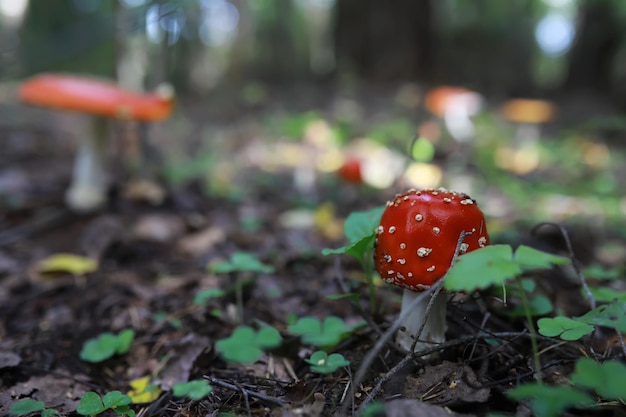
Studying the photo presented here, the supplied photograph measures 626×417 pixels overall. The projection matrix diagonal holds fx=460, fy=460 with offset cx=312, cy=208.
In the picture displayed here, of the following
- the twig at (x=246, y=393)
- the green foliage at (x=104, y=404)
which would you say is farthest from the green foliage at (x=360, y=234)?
the green foliage at (x=104, y=404)

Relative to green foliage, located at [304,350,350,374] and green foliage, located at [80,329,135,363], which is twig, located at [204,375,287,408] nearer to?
green foliage, located at [304,350,350,374]

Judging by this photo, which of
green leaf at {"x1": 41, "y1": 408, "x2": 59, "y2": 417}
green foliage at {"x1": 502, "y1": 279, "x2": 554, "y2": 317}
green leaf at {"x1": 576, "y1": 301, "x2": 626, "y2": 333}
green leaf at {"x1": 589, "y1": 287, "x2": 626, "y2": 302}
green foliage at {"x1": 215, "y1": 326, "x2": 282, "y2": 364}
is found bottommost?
green leaf at {"x1": 41, "y1": 408, "x2": 59, "y2": 417}

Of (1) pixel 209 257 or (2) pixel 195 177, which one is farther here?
(2) pixel 195 177

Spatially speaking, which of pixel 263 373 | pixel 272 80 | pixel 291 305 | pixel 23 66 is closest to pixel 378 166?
pixel 291 305

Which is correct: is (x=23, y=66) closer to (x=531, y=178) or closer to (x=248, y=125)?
(x=248, y=125)

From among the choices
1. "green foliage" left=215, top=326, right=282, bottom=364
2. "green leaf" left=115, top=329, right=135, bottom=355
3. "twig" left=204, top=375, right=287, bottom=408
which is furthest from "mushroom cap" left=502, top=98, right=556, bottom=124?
"twig" left=204, top=375, right=287, bottom=408

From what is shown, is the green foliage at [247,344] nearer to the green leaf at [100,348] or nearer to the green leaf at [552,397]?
the green leaf at [100,348]
